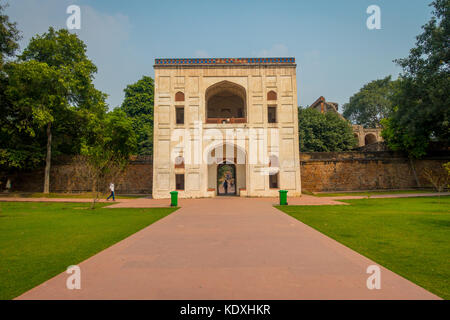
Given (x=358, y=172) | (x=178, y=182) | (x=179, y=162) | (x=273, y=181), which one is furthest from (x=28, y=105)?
(x=358, y=172)

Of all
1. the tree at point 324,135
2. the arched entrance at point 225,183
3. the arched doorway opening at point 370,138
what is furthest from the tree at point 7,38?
the arched doorway opening at point 370,138

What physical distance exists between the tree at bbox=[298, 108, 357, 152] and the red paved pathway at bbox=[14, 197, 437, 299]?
25773mm

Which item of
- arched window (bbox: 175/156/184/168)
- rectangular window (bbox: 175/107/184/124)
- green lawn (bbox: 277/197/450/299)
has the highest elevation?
rectangular window (bbox: 175/107/184/124)

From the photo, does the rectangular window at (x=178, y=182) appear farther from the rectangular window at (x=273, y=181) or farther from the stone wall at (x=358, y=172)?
the stone wall at (x=358, y=172)

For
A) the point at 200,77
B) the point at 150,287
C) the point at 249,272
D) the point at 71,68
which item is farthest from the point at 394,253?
the point at 71,68

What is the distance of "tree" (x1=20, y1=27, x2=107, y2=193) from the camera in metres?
21.6

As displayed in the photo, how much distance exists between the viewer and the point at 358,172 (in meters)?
26.5

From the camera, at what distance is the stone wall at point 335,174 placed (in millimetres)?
26453

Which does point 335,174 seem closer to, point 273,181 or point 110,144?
point 273,181

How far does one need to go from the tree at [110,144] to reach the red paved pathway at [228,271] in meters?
19.7

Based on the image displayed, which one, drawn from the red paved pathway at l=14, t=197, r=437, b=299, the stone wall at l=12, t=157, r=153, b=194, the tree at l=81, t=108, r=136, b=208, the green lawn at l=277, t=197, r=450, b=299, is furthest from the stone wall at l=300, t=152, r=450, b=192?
the red paved pathway at l=14, t=197, r=437, b=299

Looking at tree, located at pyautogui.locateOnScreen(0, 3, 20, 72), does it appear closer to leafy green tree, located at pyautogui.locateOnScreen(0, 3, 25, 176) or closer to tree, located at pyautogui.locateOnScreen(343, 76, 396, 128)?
leafy green tree, located at pyautogui.locateOnScreen(0, 3, 25, 176)

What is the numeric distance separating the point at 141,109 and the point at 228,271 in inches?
1412
